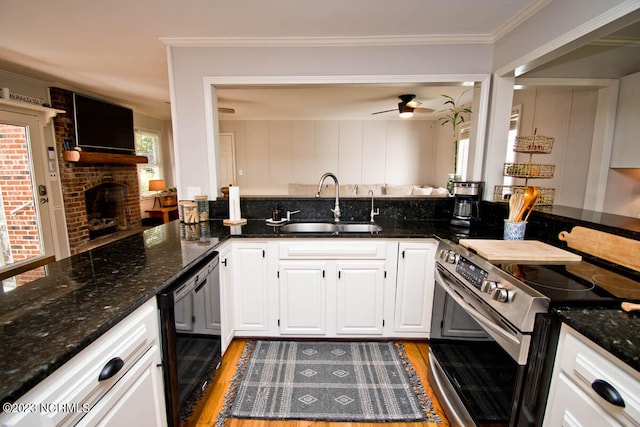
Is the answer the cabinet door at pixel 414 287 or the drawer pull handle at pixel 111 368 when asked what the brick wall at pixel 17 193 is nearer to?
the drawer pull handle at pixel 111 368

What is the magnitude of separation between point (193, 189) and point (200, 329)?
1272 millimetres

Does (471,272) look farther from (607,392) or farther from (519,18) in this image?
(519,18)

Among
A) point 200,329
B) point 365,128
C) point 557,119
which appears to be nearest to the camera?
point 200,329

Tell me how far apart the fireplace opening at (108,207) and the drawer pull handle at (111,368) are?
4689 mm

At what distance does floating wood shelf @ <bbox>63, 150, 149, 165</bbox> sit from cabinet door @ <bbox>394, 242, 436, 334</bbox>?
4.36 meters

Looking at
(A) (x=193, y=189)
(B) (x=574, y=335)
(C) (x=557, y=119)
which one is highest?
(C) (x=557, y=119)

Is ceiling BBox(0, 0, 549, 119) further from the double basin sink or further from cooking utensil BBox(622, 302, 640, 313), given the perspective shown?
cooking utensil BBox(622, 302, 640, 313)

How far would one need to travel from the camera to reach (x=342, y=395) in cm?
159

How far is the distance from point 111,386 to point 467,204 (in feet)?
7.41

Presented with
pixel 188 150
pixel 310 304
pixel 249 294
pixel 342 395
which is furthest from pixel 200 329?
pixel 188 150

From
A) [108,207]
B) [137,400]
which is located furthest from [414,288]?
[108,207]

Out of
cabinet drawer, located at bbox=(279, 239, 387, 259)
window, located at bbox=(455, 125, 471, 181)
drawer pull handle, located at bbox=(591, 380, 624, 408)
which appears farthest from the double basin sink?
window, located at bbox=(455, 125, 471, 181)

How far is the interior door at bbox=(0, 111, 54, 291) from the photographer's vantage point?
9.84 feet

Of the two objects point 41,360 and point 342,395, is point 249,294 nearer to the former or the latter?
point 342,395
